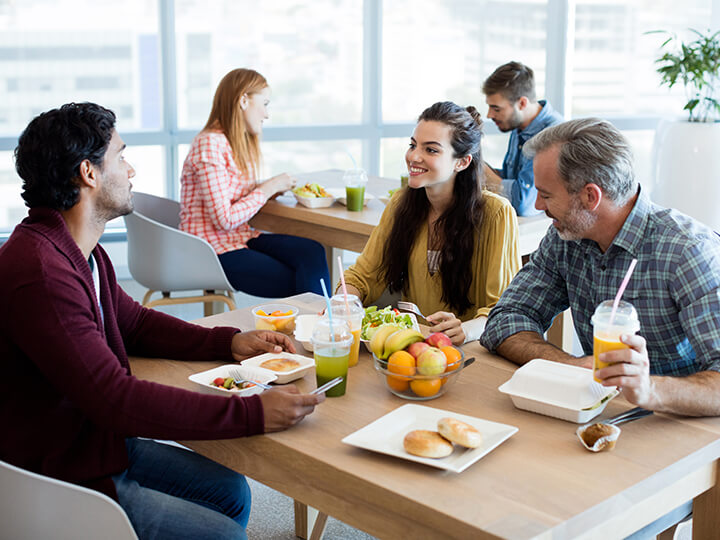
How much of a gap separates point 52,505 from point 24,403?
0.25 meters

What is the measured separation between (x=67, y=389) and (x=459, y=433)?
27.2 inches

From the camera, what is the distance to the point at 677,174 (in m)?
5.59

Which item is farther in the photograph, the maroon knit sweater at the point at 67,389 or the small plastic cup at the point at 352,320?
the small plastic cup at the point at 352,320

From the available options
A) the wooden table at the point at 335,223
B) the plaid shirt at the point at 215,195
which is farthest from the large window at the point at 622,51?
the plaid shirt at the point at 215,195

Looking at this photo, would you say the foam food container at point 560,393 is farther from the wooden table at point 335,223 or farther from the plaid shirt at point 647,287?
the wooden table at point 335,223

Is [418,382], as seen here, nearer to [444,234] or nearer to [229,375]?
[229,375]

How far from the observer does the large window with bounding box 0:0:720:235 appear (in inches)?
203

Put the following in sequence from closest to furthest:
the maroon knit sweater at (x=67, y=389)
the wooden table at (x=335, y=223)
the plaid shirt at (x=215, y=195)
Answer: the maroon knit sweater at (x=67, y=389) → the wooden table at (x=335, y=223) → the plaid shirt at (x=215, y=195)

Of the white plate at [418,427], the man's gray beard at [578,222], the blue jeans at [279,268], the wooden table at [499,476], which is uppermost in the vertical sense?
the man's gray beard at [578,222]

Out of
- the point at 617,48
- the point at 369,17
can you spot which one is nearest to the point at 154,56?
the point at 369,17

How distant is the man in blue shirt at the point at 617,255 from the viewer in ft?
5.54

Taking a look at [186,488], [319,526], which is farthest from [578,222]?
[319,526]

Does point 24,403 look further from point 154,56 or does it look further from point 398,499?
point 154,56

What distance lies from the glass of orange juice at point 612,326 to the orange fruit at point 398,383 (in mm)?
362
